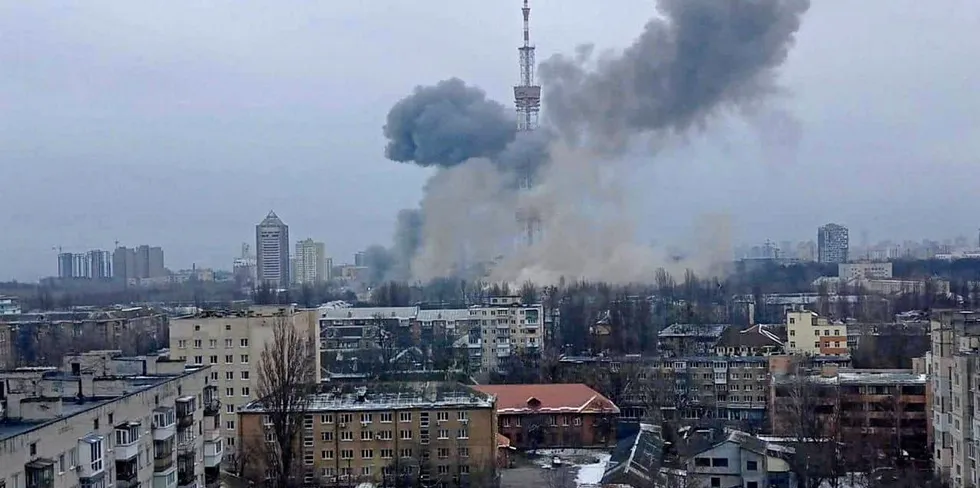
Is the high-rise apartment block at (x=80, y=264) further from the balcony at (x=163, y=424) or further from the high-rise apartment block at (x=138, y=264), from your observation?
the balcony at (x=163, y=424)

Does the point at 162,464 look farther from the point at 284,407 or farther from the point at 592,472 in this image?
the point at 592,472

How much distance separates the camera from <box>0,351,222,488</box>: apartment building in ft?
22.3

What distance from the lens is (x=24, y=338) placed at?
98.2ft

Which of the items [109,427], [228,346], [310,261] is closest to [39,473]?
[109,427]

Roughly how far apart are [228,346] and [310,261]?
5960cm

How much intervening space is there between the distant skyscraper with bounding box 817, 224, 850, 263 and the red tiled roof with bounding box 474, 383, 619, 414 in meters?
59.8

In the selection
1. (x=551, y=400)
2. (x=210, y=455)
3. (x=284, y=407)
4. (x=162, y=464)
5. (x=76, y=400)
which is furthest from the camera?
(x=551, y=400)

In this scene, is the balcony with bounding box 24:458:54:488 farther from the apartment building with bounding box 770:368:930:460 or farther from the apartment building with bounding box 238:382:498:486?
the apartment building with bounding box 770:368:930:460

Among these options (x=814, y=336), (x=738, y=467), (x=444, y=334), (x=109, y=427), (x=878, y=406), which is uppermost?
(x=109, y=427)

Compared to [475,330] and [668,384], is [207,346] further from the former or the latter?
[475,330]

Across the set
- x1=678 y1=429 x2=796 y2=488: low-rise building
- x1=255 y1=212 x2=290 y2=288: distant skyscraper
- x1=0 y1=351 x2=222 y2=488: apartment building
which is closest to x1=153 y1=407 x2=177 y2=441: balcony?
x1=0 y1=351 x2=222 y2=488: apartment building

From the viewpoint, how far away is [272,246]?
67.7 meters

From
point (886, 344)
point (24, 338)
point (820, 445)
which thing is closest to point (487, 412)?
point (820, 445)

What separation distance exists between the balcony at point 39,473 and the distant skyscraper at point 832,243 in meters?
70.6
